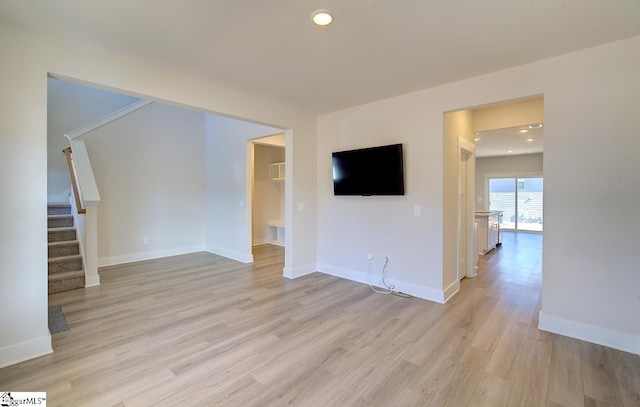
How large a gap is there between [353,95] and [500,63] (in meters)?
1.59

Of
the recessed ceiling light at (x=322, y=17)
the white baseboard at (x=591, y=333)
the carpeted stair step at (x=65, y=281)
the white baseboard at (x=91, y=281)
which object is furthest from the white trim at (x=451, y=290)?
the carpeted stair step at (x=65, y=281)

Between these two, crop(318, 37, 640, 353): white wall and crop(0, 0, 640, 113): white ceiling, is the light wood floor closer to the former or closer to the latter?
crop(318, 37, 640, 353): white wall

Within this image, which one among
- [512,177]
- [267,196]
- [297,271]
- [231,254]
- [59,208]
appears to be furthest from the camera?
[512,177]

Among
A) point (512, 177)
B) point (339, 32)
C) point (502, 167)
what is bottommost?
point (512, 177)

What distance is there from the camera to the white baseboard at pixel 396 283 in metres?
3.43

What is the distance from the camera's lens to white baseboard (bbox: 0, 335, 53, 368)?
212 cm

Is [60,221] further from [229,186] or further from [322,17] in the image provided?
[322,17]

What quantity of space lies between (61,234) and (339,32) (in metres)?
4.87

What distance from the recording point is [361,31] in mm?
2156

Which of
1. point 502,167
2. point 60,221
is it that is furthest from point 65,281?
point 502,167

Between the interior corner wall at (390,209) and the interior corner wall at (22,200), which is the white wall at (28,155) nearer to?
the interior corner wall at (22,200)

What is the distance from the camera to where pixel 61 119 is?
5379 millimetres

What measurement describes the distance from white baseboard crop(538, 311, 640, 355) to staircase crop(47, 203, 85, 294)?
553 centimetres

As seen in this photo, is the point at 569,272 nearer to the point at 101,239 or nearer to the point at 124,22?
the point at 124,22
